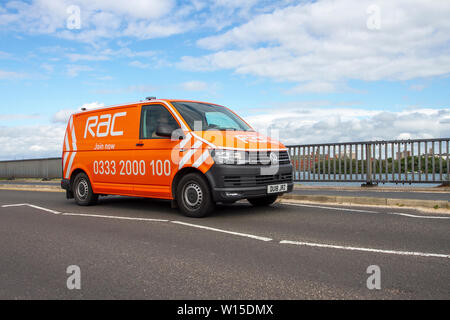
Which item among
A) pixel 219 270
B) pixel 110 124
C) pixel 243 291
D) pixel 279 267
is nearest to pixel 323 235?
pixel 279 267

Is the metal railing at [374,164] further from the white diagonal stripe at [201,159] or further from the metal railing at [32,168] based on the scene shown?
the metal railing at [32,168]

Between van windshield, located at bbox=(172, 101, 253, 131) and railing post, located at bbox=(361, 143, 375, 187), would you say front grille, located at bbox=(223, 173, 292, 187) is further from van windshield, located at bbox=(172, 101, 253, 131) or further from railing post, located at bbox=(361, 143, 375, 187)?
railing post, located at bbox=(361, 143, 375, 187)

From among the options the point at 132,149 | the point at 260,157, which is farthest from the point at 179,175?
the point at 260,157

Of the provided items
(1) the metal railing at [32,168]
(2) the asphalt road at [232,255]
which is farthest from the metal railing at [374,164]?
(1) the metal railing at [32,168]

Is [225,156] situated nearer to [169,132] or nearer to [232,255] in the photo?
[169,132]

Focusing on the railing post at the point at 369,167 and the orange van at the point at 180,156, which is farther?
the railing post at the point at 369,167

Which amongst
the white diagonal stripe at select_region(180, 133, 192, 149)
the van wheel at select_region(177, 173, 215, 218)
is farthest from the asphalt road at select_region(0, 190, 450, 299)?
the white diagonal stripe at select_region(180, 133, 192, 149)

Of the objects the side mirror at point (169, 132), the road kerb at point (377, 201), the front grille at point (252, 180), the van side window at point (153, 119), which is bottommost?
the road kerb at point (377, 201)

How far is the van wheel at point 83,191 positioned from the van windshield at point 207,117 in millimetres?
3200

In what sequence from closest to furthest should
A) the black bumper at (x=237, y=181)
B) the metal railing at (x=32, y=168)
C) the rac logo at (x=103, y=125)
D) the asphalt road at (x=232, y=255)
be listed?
the asphalt road at (x=232, y=255), the black bumper at (x=237, y=181), the rac logo at (x=103, y=125), the metal railing at (x=32, y=168)

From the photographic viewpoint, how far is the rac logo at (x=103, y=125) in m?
8.80

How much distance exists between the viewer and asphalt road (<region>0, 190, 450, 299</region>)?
136 inches
